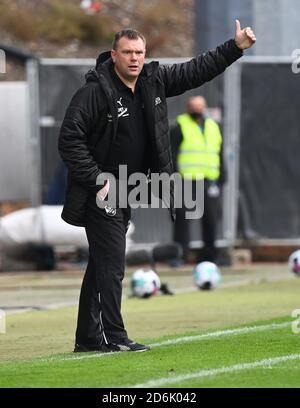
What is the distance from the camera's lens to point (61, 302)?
49.3 feet

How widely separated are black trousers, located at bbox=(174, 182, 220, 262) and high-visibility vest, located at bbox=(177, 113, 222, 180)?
0.29m

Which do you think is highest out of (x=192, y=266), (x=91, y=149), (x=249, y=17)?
(x=249, y=17)

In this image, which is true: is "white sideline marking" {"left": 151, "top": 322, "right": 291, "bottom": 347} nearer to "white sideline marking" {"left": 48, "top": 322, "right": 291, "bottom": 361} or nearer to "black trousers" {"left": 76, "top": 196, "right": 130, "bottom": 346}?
"white sideline marking" {"left": 48, "top": 322, "right": 291, "bottom": 361}

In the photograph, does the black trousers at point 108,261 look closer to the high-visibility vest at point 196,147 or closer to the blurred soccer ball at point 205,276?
the blurred soccer ball at point 205,276

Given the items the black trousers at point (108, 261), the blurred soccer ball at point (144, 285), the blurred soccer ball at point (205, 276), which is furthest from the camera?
the blurred soccer ball at point (205, 276)

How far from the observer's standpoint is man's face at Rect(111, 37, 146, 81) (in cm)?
983

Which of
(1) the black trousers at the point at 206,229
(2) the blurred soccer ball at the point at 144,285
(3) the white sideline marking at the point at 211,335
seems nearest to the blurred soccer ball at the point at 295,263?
(1) the black trousers at the point at 206,229

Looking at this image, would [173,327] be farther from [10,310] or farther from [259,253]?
[259,253]

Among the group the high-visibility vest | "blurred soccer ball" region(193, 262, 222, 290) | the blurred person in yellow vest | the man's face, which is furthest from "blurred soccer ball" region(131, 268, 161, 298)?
the man's face

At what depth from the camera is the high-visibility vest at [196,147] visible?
19281mm

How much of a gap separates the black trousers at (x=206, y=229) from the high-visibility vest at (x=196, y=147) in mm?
291
